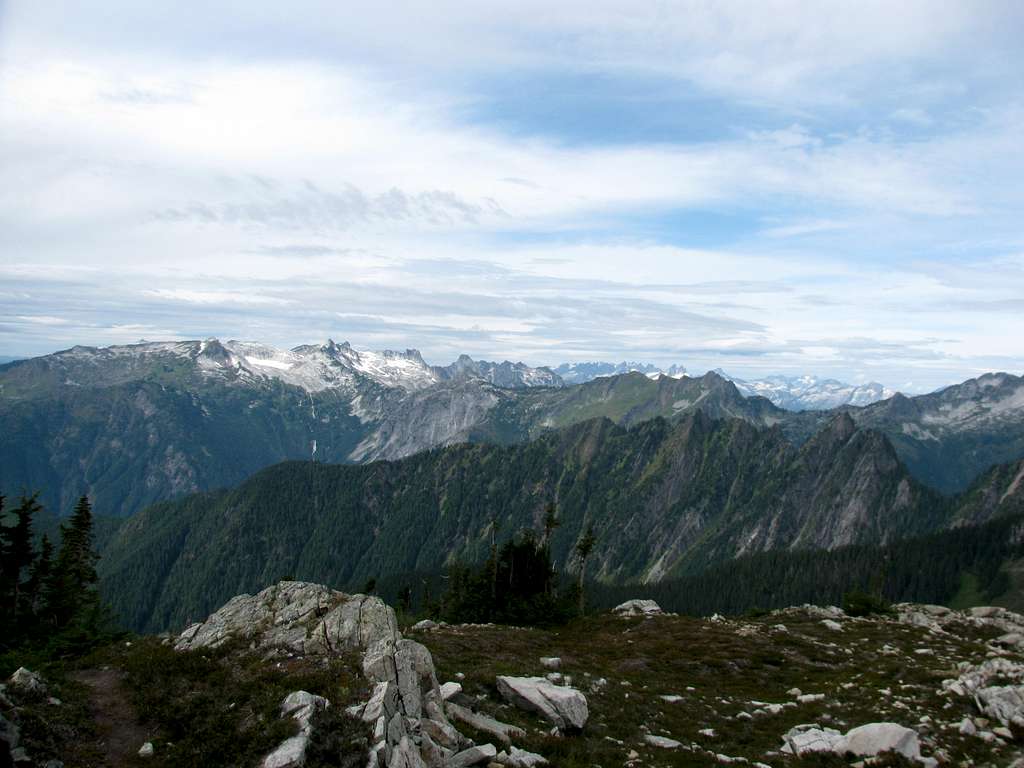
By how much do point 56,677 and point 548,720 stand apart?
2052 centimetres

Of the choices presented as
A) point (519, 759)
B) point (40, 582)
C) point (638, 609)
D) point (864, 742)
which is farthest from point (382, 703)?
point (638, 609)

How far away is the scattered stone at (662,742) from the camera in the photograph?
80.0ft

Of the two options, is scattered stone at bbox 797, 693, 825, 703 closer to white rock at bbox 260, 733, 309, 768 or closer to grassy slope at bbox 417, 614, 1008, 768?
grassy slope at bbox 417, 614, 1008, 768

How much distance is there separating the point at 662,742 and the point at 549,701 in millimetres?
4898

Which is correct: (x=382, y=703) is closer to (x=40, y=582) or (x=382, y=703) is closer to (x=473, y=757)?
(x=473, y=757)

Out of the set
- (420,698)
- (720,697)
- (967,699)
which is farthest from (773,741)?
(420,698)

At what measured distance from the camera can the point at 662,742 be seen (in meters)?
24.8

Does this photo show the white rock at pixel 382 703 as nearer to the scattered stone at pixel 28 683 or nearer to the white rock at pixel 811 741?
the scattered stone at pixel 28 683

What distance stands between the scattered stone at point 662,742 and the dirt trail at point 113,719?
734 inches

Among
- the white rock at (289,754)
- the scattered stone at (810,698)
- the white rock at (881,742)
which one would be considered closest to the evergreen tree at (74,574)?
the white rock at (289,754)

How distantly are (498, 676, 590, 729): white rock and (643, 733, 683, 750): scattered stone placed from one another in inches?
105

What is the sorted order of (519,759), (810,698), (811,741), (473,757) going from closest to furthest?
(473,757)
(519,759)
(811,741)
(810,698)

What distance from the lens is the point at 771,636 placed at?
181 ft

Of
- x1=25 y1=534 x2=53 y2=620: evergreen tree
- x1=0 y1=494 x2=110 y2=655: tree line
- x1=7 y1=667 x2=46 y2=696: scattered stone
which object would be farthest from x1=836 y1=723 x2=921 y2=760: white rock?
x1=25 y1=534 x2=53 y2=620: evergreen tree
